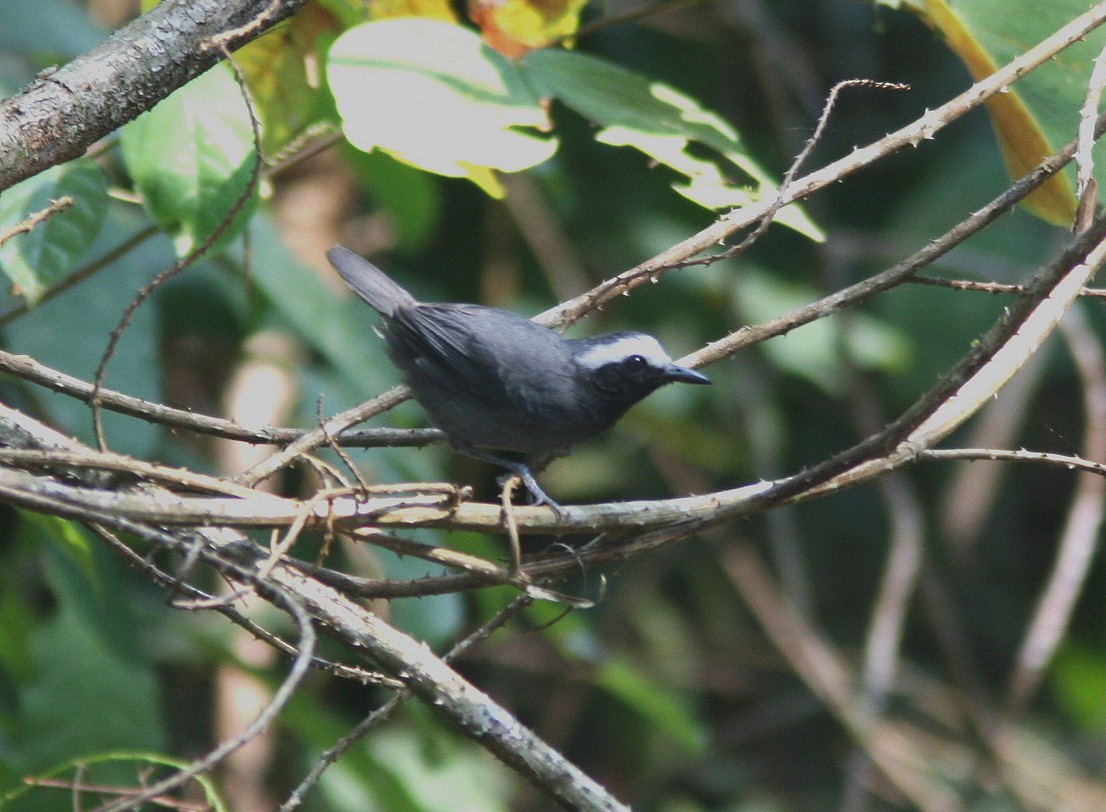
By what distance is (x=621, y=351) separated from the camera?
3869mm

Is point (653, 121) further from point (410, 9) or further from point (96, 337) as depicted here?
point (96, 337)

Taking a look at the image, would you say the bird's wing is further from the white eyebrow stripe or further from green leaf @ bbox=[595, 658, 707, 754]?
green leaf @ bbox=[595, 658, 707, 754]

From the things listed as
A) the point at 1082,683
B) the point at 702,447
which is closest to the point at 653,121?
the point at 702,447

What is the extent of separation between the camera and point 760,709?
750 cm

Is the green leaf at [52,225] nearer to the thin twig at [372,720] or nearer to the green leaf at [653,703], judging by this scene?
the thin twig at [372,720]

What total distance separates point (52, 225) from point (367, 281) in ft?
4.26

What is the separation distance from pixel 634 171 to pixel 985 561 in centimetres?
340

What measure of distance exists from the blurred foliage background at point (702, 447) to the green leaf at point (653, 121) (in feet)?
4.85

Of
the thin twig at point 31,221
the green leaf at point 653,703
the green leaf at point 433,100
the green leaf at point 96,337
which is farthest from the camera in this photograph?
the green leaf at point 653,703

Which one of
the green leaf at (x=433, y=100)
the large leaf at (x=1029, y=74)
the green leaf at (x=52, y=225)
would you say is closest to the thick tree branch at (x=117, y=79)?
the green leaf at (x=433, y=100)

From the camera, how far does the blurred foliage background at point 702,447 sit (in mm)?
4738

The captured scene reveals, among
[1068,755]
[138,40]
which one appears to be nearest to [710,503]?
[138,40]

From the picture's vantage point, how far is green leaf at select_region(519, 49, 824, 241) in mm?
2824

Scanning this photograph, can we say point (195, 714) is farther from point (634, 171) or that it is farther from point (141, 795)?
point (141, 795)
